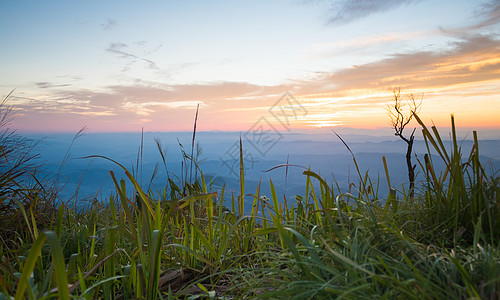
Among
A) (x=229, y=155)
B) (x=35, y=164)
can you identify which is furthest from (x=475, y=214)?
(x=35, y=164)

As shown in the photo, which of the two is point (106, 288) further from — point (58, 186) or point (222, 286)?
point (58, 186)

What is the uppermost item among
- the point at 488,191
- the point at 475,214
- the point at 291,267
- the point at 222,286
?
the point at 488,191

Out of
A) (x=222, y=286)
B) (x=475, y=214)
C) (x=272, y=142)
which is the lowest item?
(x=222, y=286)

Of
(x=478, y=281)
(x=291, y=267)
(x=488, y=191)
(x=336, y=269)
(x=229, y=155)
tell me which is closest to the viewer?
(x=478, y=281)

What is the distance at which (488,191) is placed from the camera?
6.42ft

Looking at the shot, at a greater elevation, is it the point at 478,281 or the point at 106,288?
the point at 478,281

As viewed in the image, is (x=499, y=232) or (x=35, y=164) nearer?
(x=499, y=232)

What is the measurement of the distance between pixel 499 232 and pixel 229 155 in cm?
257

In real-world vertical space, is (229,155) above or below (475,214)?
above

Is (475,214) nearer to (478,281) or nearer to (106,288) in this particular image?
(478,281)

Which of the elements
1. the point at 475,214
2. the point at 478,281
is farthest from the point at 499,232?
the point at 478,281

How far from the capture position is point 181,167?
3545 mm

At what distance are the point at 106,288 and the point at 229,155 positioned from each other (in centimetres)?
224

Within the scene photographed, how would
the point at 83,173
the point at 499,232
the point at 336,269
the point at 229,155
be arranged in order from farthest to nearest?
the point at 83,173
the point at 229,155
the point at 499,232
the point at 336,269
